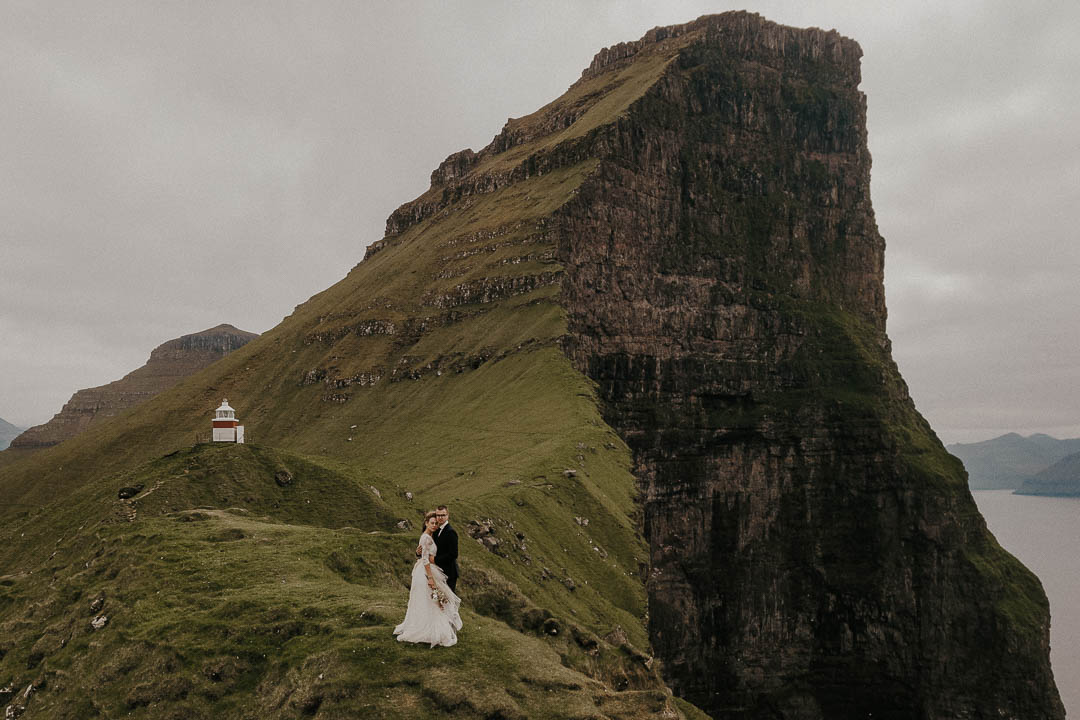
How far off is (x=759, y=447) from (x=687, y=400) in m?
16.8

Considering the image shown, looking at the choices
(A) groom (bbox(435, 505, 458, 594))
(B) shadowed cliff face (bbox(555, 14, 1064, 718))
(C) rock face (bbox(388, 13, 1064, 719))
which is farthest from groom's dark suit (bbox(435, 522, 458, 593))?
(B) shadowed cliff face (bbox(555, 14, 1064, 718))

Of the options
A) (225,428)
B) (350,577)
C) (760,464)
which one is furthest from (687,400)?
(350,577)

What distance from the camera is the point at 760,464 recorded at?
432 ft

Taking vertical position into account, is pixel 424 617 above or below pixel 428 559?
below

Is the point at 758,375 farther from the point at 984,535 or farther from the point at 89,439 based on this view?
the point at 89,439

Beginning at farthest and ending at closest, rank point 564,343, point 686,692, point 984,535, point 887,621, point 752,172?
point 752,172, point 984,535, point 887,621, point 686,692, point 564,343

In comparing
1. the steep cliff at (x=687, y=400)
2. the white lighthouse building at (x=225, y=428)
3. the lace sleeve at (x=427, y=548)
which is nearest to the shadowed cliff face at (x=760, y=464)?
the steep cliff at (x=687, y=400)

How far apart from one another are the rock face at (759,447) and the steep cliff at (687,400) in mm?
467

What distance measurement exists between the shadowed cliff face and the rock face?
0.34m

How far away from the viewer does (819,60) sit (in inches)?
6462

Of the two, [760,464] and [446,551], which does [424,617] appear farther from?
[760,464]

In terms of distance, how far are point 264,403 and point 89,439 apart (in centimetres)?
3468

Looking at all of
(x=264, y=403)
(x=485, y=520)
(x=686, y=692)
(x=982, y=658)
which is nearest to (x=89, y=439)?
(x=264, y=403)

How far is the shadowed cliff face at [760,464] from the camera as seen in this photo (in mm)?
121688
